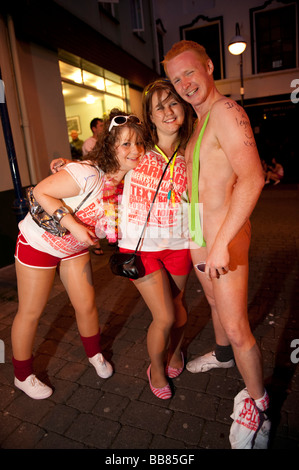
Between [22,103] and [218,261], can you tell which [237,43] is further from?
[218,261]

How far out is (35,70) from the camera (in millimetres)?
6359

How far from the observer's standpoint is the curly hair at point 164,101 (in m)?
2.11

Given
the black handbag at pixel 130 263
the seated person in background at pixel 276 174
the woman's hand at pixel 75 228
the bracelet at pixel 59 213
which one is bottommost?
the seated person in background at pixel 276 174

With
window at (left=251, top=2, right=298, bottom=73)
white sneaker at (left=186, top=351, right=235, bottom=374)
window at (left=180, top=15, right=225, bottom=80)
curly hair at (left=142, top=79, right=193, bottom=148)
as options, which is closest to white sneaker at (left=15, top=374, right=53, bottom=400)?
white sneaker at (left=186, top=351, right=235, bottom=374)

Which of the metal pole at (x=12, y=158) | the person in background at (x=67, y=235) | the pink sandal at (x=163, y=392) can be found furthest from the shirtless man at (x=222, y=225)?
the metal pole at (x=12, y=158)

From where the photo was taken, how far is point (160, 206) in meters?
2.04

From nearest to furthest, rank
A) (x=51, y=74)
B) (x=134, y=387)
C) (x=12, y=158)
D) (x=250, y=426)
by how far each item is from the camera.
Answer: (x=250, y=426), (x=134, y=387), (x=12, y=158), (x=51, y=74)

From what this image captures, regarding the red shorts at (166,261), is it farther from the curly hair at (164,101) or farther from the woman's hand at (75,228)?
the curly hair at (164,101)

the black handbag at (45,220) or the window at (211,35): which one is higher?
the window at (211,35)

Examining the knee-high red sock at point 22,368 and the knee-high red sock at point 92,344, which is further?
the knee-high red sock at point 92,344

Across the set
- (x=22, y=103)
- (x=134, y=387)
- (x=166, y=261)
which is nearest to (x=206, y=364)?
(x=134, y=387)

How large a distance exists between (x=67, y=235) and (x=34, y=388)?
1.30 metres

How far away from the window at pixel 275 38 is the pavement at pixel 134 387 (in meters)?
14.6
